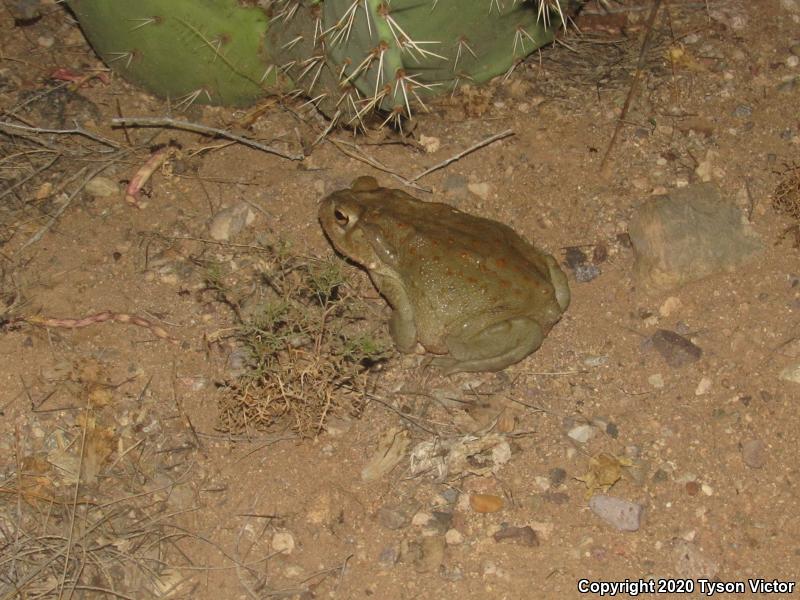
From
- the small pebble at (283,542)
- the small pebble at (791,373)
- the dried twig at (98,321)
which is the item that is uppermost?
the small pebble at (791,373)

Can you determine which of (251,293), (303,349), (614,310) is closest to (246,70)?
(251,293)

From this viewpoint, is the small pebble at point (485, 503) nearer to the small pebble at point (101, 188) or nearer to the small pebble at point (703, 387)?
the small pebble at point (703, 387)

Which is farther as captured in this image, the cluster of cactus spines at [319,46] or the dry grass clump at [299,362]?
the cluster of cactus spines at [319,46]

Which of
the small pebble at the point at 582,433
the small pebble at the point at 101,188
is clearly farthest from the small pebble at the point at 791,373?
the small pebble at the point at 101,188

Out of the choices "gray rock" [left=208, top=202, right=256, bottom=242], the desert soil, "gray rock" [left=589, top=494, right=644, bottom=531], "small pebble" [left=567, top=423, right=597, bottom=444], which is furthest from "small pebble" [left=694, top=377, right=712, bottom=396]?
"gray rock" [left=208, top=202, right=256, bottom=242]

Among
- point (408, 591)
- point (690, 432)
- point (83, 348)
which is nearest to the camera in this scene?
point (408, 591)

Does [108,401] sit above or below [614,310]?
below

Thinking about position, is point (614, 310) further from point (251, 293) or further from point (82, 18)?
point (82, 18)

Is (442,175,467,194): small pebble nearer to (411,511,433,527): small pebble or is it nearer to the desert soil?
the desert soil
